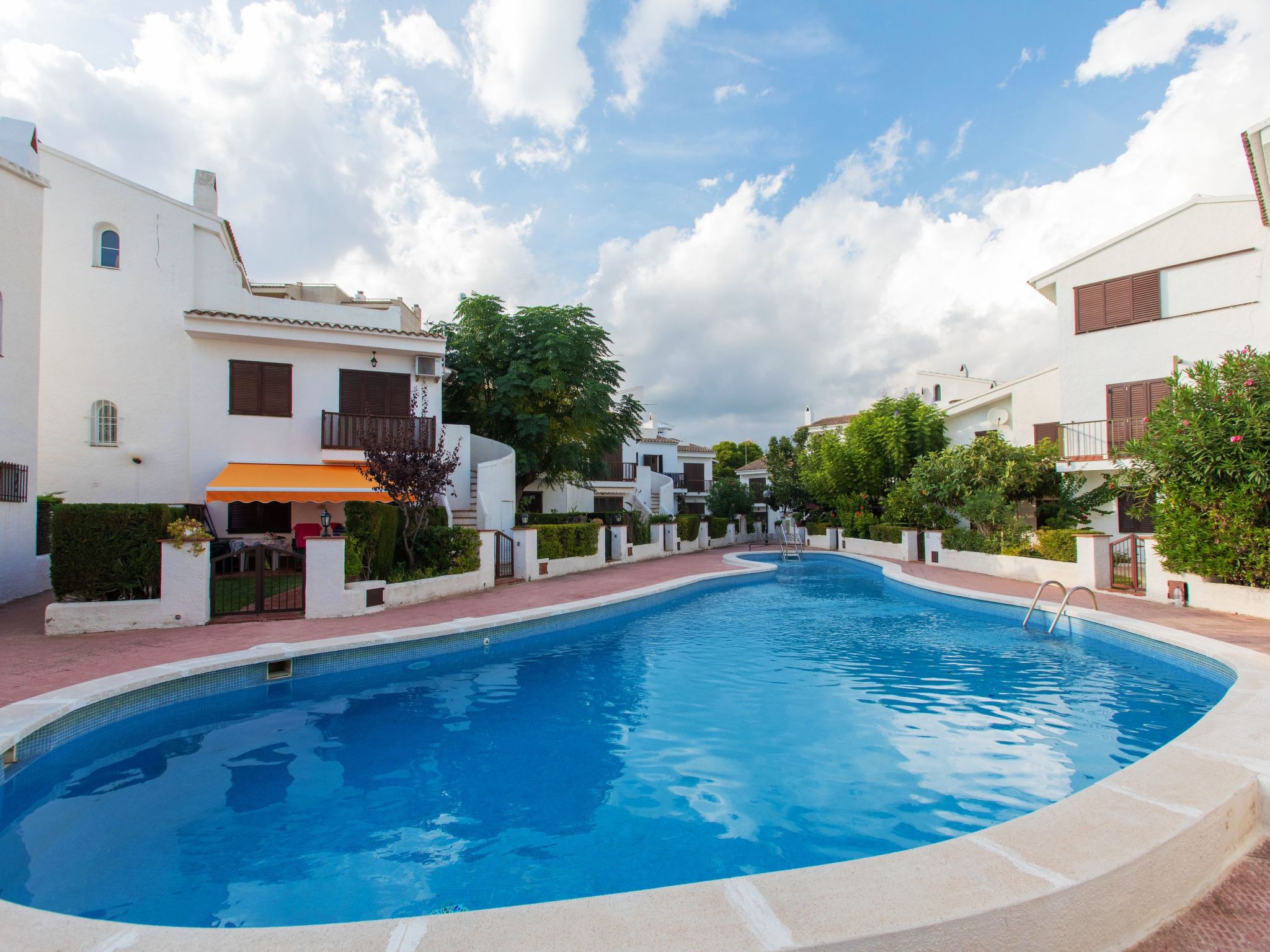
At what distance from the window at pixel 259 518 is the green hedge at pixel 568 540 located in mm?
8779

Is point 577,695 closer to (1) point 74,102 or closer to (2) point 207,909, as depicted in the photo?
(2) point 207,909

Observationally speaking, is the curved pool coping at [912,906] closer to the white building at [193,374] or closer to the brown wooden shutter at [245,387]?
the white building at [193,374]

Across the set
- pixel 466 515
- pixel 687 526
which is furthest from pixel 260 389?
pixel 687 526

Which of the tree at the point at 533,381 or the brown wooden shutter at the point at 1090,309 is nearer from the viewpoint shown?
the brown wooden shutter at the point at 1090,309

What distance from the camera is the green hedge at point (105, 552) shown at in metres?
11.3

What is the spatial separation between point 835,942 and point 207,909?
432 cm

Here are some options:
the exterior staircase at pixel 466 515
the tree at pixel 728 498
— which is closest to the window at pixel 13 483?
the exterior staircase at pixel 466 515

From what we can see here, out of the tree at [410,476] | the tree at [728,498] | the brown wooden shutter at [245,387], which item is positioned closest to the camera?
the tree at [410,476]

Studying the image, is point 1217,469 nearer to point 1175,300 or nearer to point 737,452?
point 1175,300

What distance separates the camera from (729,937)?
2607mm

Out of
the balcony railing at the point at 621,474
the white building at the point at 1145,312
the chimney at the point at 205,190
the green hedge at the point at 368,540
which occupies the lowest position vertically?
the green hedge at the point at 368,540

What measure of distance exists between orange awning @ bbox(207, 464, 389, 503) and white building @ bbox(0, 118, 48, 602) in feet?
13.1

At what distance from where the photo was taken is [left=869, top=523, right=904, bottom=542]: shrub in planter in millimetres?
28875

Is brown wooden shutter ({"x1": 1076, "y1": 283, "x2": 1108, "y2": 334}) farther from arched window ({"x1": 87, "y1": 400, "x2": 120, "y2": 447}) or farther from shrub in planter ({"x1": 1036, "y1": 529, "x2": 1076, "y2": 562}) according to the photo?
arched window ({"x1": 87, "y1": 400, "x2": 120, "y2": 447})
